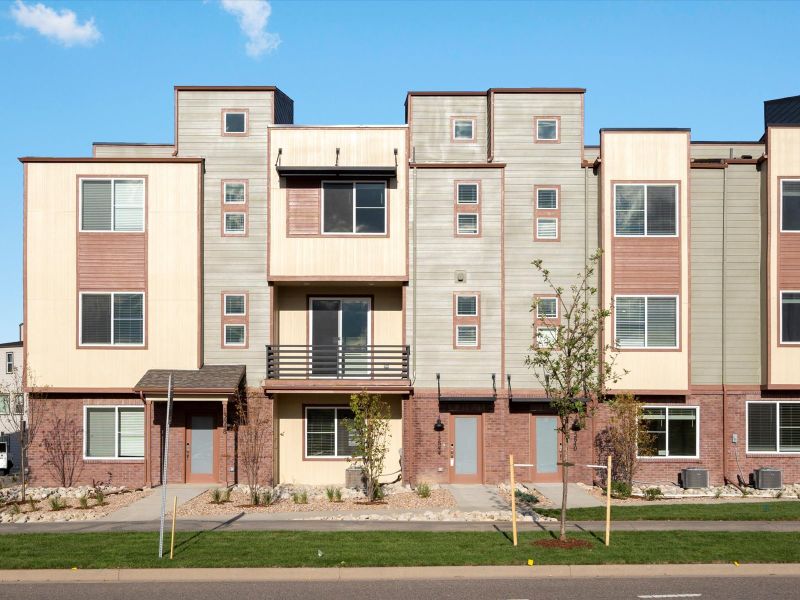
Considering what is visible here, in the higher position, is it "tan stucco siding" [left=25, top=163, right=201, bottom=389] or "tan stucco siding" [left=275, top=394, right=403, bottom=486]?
"tan stucco siding" [left=25, top=163, right=201, bottom=389]

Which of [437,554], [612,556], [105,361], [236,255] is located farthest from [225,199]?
[612,556]

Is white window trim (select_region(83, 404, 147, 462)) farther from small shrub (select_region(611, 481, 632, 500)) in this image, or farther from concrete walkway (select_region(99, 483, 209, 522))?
small shrub (select_region(611, 481, 632, 500))

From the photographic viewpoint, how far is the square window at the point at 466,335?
27.0 metres

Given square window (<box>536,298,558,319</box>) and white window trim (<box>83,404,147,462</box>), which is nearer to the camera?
white window trim (<box>83,404,147,462</box>)

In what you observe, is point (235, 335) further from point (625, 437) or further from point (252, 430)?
point (625, 437)

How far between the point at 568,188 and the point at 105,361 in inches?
622

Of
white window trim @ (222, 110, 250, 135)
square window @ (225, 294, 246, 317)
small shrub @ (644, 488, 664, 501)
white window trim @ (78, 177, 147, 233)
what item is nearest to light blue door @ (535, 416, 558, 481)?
small shrub @ (644, 488, 664, 501)

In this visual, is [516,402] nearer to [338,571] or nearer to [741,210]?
[741,210]

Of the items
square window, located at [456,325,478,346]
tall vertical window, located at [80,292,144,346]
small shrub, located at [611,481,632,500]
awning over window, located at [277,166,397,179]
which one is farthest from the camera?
square window, located at [456,325,478,346]

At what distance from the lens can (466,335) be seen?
88.6ft

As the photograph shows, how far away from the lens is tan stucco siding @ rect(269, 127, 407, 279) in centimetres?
2688

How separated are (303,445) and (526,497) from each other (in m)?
7.79

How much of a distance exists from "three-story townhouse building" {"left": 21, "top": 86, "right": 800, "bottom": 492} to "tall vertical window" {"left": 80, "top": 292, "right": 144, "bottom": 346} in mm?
63

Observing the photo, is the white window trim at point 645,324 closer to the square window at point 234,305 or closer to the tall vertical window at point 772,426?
the tall vertical window at point 772,426
